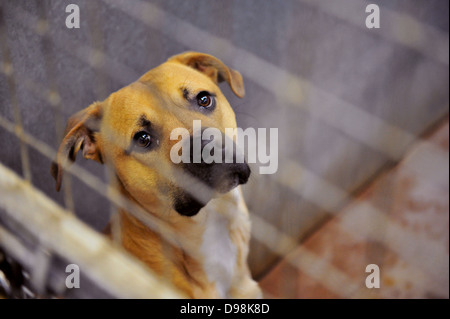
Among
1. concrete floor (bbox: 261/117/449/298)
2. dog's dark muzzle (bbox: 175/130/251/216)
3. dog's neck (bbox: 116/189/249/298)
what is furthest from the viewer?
concrete floor (bbox: 261/117/449/298)

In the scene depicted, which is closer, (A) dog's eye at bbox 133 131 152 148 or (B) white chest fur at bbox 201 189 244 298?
(A) dog's eye at bbox 133 131 152 148

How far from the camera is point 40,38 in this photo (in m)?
1.46

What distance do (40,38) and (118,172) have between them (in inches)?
19.7

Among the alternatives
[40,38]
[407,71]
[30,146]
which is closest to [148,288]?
[30,146]

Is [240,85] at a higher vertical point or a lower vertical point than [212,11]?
lower

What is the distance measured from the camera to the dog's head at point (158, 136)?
4.89 feet

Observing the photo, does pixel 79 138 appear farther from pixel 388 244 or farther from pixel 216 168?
pixel 388 244

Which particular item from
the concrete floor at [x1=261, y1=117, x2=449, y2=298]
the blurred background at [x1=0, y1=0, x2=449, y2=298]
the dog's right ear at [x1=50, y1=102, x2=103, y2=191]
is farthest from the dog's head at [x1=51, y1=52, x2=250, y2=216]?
the concrete floor at [x1=261, y1=117, x2=449, y2=298]

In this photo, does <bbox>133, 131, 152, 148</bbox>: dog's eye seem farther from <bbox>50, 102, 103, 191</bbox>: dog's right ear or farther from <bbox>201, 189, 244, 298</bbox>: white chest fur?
<bbox>201, 189, 244, 298</bbox>: white chest fur

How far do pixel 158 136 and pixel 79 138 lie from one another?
0.85 ft

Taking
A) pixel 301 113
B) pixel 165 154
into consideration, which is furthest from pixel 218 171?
pixel 301 113

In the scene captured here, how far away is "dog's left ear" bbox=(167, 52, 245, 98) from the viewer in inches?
63.6

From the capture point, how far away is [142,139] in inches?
59.6

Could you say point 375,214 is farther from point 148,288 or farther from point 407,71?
point 148,288
